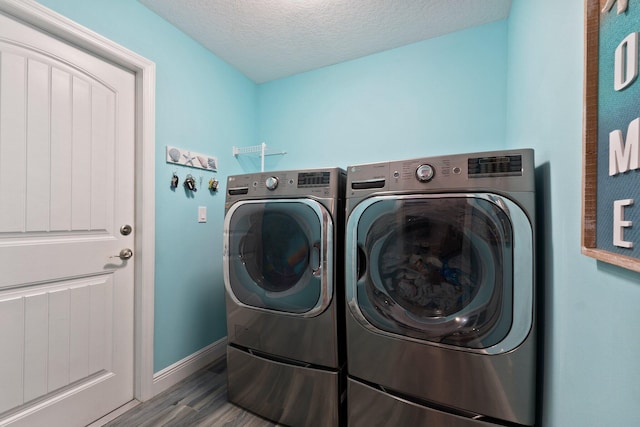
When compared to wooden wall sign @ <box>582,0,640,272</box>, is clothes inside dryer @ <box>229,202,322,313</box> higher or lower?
lower

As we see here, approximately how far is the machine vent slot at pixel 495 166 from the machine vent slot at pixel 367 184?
35cm

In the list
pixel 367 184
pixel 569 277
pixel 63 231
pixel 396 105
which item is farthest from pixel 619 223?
pixel 63 231

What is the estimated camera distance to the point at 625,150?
0.41 m

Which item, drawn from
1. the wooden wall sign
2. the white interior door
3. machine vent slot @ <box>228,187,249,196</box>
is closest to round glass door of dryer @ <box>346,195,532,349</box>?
the wooden wall sign

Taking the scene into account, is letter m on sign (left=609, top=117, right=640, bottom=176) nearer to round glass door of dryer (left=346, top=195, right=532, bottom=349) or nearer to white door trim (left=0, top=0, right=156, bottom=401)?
round glass door of dryer (left=346, top=195, right=532, bottom=349)

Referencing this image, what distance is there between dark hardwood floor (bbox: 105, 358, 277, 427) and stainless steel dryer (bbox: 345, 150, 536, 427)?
684mm

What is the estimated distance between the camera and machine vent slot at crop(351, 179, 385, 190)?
114 centimetres

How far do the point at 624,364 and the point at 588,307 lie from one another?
170 millimetres

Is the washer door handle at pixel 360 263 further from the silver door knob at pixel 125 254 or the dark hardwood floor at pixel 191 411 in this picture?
the silver door knob at pixel 125 254

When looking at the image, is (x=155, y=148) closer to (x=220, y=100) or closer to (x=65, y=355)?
(x=220, y=100)

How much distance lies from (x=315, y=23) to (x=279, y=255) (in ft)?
5.07

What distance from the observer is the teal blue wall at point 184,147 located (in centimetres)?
151

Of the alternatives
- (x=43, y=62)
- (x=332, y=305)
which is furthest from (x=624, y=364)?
(x=43, y=62)

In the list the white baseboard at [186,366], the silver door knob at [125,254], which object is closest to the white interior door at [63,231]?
the silver door knob at [125,254]
